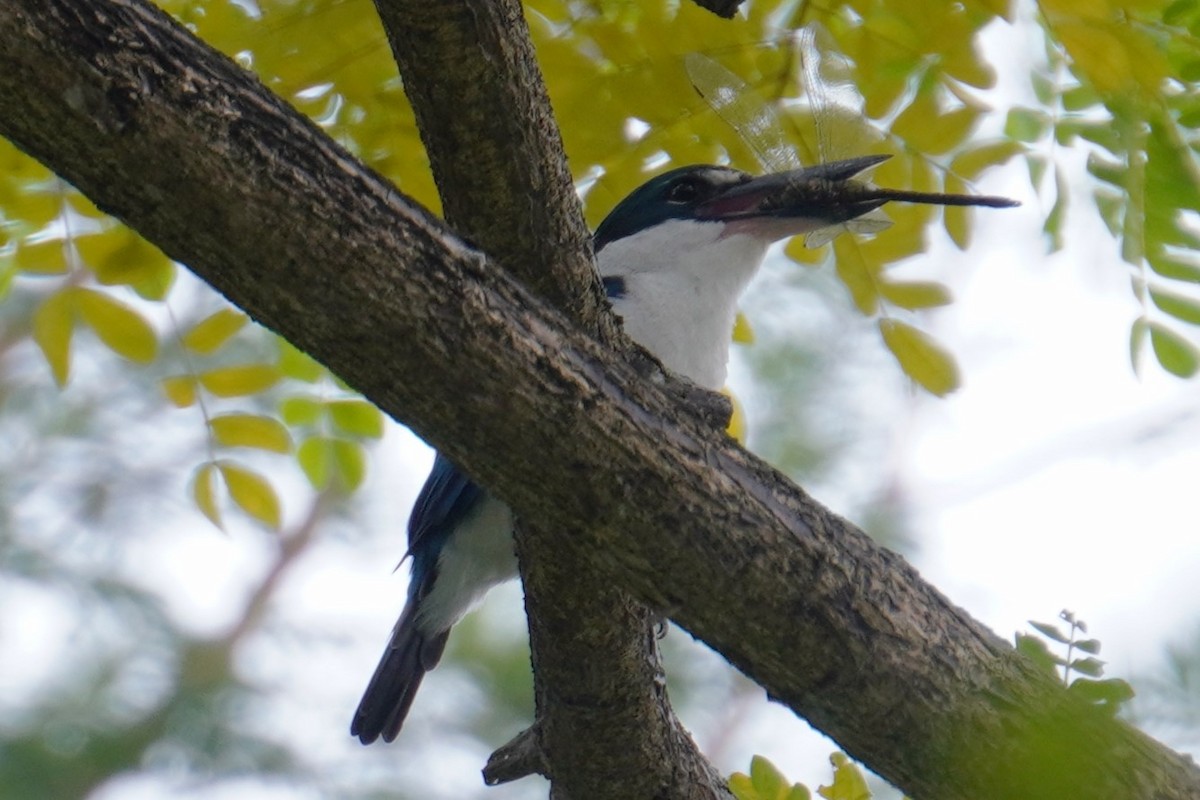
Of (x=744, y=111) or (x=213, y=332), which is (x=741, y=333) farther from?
(x=213, y=332)

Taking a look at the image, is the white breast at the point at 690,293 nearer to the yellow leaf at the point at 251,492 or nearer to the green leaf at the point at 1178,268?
the yellow leaf at the point at 251,492

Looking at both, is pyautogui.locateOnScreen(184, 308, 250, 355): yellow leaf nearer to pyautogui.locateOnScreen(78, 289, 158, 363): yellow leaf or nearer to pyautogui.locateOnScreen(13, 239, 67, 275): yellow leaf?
pyautogui.locateOnScreen(78, 289, 158, 363): yellow leaf

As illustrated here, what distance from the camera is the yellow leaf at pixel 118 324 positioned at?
3289mm

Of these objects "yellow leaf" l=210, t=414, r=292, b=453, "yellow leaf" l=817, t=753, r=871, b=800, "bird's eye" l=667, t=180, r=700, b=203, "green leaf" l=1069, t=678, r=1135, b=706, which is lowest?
"green leaf" l=1069, t=678, r=1135, b=706

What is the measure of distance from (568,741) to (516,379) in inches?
Answer: 42.4

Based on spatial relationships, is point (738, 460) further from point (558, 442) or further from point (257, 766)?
point (257, 766)

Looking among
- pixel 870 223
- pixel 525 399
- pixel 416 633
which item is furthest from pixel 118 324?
pixel 870 223

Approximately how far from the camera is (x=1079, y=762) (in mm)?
1293

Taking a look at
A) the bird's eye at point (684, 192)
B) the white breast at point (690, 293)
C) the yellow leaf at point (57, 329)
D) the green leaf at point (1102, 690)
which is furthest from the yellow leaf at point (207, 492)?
the green leaf at point (1102, 690)

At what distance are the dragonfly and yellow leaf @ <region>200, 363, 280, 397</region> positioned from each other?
1.19 m

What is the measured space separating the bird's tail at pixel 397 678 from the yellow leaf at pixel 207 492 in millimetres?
763

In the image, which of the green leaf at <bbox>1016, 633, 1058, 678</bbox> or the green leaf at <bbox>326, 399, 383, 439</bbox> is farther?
the green leaf at <bbox>326, 399, 383, 439</bbox>

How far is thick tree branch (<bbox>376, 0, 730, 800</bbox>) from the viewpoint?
7.07 feet

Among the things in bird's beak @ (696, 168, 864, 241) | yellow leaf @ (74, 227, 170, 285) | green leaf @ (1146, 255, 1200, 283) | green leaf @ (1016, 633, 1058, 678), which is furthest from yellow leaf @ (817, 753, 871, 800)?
yellow leaf @ (74, 227, 170, 285)
